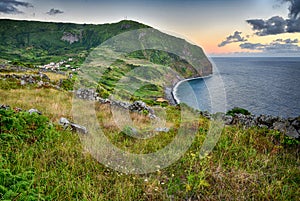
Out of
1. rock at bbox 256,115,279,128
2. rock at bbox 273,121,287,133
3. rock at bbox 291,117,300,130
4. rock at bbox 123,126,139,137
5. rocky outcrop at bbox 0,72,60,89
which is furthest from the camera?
rocky outcrop at bbox 0,72,60,89

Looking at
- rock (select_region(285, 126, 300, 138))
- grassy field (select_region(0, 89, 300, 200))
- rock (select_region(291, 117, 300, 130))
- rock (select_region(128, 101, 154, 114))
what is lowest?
rock (select_region(128, 101, 154, 114))

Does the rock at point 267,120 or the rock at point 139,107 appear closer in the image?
the rock at point 267,120

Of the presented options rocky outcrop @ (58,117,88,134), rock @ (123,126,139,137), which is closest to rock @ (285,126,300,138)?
rock @ (123,126,139,137)

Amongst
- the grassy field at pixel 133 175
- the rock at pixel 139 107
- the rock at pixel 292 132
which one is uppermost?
the rock at pixel 292 132

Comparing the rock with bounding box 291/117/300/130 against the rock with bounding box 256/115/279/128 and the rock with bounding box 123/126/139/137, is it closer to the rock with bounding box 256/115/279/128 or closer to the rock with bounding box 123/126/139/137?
the rock with bounding box 256/115/279/128

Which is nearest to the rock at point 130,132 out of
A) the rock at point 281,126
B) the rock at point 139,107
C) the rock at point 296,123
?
the rock at point 281,126

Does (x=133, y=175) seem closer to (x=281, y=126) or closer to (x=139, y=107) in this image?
(x=281, y=126)

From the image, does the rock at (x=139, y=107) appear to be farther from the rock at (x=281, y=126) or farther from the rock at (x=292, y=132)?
the rock at (x=292, y=132)

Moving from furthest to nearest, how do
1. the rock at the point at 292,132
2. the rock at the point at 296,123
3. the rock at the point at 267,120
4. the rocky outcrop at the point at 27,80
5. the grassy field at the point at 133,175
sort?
1. the rocky outcrop at the point at 27,80
2. the rock at the point at 267,120
3. the rock at the point at 296,123
4. the rock at the point at 292,132
5. the grassy field at the point at 133,175
